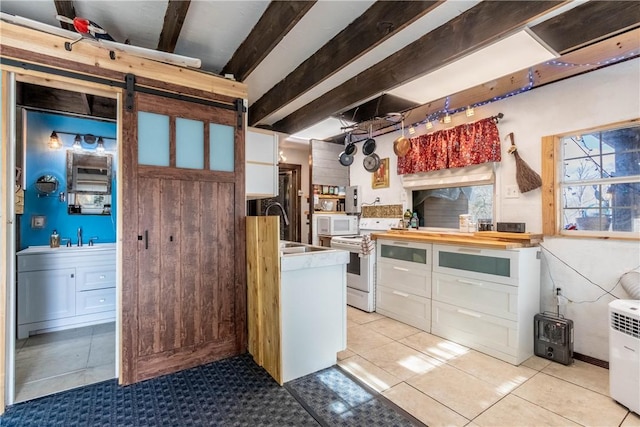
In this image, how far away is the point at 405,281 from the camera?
11.3 feet

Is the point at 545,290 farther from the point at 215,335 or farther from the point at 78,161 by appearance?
the point at 78,161

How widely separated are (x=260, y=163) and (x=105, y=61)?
1398 millimetres

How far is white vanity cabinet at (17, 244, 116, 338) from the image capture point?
9.77 ft

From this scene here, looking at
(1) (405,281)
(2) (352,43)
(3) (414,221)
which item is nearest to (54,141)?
(2) (352,43)

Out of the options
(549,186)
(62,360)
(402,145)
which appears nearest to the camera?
(62,360)

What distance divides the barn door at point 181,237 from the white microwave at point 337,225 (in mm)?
2229

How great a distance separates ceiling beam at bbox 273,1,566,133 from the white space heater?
6.51 feet

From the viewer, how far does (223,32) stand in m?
2.36

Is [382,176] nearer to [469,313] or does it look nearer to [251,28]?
[469,313]

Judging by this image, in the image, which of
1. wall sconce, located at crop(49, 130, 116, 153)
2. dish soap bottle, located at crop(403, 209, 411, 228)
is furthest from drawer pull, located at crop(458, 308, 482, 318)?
wall sconce, located at crop(49, 130, 116, 153)

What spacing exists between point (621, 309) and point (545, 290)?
882 mm

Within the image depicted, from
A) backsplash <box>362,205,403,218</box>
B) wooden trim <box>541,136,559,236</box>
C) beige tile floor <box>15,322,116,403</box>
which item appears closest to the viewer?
beige tile floor <box>15,322,116,403</box>

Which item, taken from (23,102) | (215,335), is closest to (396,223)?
(215,335)

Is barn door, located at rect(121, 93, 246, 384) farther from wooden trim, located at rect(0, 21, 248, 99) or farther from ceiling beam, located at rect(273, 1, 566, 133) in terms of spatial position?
ceiling beam, located at rect(273, 1, 566, 133)
